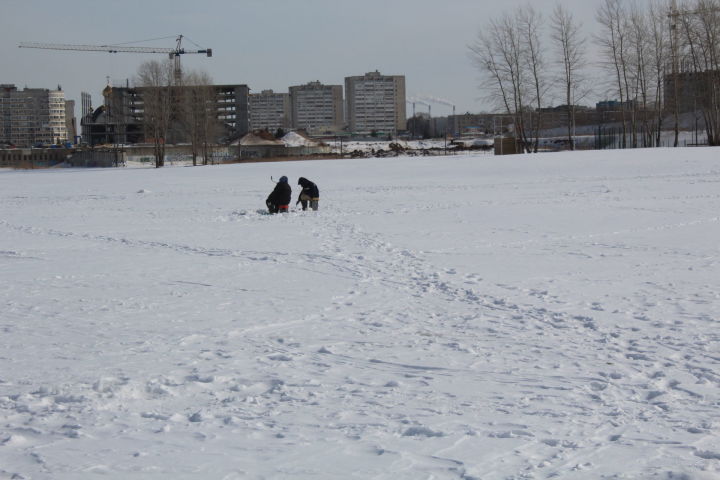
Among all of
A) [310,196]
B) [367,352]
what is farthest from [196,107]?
[367,352]

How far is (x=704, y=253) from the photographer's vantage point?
1240cm

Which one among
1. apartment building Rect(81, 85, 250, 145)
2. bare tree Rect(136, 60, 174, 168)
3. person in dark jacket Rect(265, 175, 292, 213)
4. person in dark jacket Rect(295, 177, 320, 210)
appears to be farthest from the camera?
apartment building Rect(81, 85, 250, 145)

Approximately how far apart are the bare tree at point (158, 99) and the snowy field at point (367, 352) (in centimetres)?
5067

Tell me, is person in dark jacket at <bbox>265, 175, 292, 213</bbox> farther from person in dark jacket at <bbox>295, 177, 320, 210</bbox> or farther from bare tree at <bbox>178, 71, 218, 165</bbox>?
bare tree at <bbox>178, 71, 218, 165</bbox>

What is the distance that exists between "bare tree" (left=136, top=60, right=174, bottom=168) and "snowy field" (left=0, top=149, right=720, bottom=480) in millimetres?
50671

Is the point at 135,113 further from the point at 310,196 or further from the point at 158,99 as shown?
the point at 310,196

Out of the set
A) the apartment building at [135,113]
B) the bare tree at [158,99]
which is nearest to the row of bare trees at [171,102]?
the bare tree at [158,99]

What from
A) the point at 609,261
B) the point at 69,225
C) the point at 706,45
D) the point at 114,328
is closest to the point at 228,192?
the point at 69,225

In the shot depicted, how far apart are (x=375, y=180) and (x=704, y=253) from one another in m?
24.0

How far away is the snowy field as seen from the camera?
16.1 ft

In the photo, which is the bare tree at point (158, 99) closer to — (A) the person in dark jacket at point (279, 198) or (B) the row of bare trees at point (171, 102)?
(B) the row of bare trees at point (171, 102)

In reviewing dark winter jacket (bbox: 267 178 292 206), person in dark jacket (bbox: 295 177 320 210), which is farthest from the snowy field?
person in dark jacket (bbox: 295 177 320 210)

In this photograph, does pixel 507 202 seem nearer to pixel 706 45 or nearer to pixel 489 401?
pixel 489 401

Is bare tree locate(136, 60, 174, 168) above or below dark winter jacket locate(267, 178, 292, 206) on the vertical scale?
above
